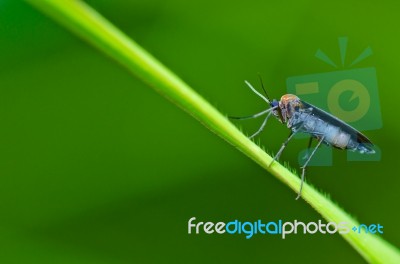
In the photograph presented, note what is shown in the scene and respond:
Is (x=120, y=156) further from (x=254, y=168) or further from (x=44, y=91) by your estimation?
(x=254, y=168)

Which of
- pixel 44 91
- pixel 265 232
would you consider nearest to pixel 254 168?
pixel 265 232

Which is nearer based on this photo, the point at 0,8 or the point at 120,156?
the point at 0,8
